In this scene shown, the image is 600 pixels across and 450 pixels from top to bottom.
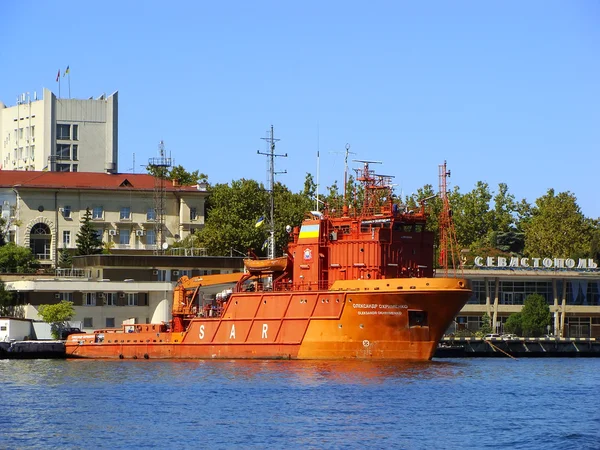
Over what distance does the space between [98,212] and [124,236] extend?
304cm

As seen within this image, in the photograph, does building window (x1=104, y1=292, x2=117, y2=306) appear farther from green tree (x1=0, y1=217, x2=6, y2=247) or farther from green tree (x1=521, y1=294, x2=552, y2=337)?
green tree (x1=521, y1=294, x2=552, y2=337)

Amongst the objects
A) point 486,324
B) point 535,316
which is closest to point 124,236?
point 486,324

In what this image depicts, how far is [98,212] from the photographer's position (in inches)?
4247

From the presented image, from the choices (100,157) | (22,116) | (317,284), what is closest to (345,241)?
(317,284)

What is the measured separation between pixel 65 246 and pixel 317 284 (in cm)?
4645

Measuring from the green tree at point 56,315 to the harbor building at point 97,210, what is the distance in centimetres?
2475

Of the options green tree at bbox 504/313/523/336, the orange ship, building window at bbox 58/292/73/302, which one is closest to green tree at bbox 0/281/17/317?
building window at bbox 58/292/73/302

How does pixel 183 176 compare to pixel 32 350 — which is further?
pixel 183 176

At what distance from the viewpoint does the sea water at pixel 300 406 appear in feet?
126

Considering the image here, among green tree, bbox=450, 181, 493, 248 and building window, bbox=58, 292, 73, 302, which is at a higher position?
green tree, bbox=450, 181, 493, 248

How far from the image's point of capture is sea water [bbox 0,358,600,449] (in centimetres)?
3838

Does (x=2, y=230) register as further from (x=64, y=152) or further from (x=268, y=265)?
(x=268, y=265)

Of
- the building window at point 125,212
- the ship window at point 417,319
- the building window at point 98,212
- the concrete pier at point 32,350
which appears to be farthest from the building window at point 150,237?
the ship window at point 417,319

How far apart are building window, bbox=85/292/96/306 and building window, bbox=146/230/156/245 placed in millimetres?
27775
